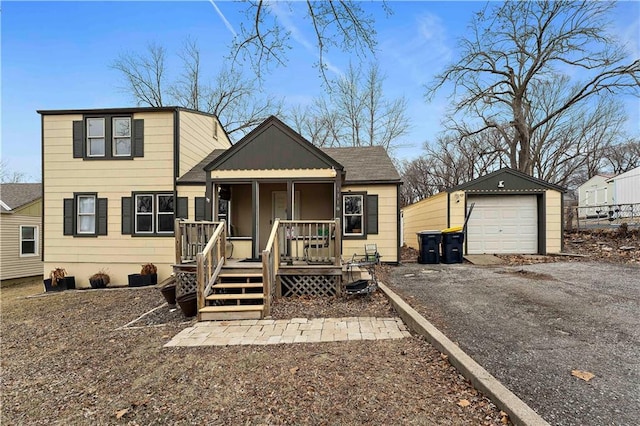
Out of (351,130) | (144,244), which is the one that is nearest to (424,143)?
(351,130)

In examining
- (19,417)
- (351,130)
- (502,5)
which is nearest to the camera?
(19,417)

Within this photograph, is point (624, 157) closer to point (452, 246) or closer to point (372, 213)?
point (452, 246)

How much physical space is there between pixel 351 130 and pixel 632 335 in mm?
21352

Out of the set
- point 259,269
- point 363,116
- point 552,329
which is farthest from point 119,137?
point 363,116

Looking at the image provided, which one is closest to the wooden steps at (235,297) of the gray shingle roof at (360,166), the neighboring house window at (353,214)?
the neighboring house window at (353,214)

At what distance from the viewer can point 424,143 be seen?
32.4 m

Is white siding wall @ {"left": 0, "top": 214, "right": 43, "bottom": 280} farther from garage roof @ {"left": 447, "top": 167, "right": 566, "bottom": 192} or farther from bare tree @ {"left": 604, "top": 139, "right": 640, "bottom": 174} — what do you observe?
bare tree @ {"left": 604, "top": 139, "right": 640, "bottom": 174}

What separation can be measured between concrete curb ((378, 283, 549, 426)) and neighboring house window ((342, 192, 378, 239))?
5.20 m

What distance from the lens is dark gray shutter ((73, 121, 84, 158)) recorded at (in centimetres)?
1034

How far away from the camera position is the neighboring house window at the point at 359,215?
9875 mm

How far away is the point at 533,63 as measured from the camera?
60.7 feet

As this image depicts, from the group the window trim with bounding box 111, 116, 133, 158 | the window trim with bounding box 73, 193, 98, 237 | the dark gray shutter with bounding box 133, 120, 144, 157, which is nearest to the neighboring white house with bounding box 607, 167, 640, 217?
the dark gray shutter with bounding box 133, 120, 144, 157

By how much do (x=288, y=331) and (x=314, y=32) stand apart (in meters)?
4.59

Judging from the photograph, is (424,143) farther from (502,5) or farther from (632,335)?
(632,335)
